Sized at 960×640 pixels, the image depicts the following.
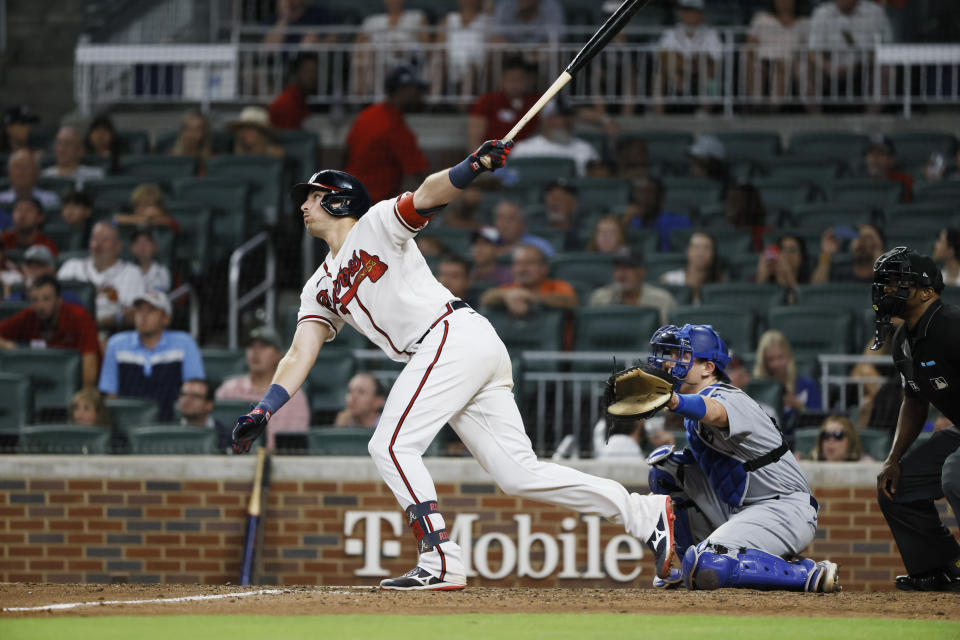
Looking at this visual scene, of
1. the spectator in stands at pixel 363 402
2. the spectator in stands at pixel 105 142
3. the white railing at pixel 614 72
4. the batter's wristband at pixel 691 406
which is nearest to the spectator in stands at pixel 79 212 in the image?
the spectator in stands at pixel 105 142

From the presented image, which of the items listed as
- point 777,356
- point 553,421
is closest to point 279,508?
point 553,421

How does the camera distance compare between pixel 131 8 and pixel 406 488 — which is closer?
pixel 406 488

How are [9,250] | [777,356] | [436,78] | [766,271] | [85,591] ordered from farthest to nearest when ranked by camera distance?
[436,78] → [9,250] → [766,271] → [777,356] → [85,591]

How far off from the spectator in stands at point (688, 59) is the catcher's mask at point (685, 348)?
7265 millimetres

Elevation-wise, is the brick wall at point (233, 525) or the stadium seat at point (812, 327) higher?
the stadium seat at point (812, 327)

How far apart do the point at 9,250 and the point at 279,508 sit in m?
4.05

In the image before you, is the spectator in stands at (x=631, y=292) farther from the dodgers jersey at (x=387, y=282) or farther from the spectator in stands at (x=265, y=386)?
the dodgers jersey at (x=387, y=282)

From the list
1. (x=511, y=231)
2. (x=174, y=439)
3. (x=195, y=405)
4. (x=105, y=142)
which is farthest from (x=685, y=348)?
(x=105, y=142)

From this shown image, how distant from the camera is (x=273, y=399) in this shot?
5320mm

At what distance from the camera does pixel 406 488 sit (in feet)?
16.9

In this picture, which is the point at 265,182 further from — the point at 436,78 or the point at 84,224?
the point at 436,78

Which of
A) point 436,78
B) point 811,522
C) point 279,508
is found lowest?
point 279,508

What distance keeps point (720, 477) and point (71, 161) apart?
299 inches

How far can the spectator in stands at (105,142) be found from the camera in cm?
1169
